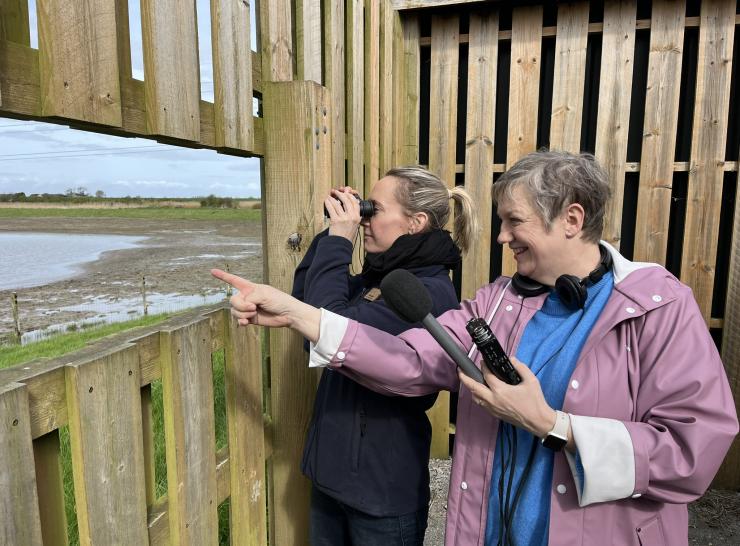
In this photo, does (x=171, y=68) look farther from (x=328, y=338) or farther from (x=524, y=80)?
(x=524, y=80)

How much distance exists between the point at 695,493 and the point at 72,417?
4.27 ft

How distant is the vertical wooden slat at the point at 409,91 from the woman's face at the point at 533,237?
6.57 ft

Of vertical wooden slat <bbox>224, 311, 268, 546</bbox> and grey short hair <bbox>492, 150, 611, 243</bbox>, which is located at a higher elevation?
grey short hair <bbox>492, 150, 611, 243</bbox>

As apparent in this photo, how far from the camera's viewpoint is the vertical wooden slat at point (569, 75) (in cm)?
323

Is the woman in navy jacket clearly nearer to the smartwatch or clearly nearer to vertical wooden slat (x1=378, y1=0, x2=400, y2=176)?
the smartwatch

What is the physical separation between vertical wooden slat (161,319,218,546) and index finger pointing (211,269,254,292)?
17 centimetres

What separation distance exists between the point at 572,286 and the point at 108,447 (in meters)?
1.11

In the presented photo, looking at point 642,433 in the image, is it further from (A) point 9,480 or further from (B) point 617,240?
(B) point 617,240

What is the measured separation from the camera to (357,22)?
240 centimetres

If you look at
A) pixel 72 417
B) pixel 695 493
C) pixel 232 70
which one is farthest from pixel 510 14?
pixel 72 417

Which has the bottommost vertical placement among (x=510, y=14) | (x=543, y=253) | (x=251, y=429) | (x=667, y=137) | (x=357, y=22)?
(x=251, y=429)

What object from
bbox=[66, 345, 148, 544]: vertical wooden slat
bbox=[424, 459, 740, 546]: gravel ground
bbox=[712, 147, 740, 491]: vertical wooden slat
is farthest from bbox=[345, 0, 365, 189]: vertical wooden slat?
bbox=[712, 147, 740, 491]: vertical wooden slat

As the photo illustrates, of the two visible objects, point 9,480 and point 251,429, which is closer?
point 9,480

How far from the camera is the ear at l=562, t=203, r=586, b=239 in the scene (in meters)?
1.36
